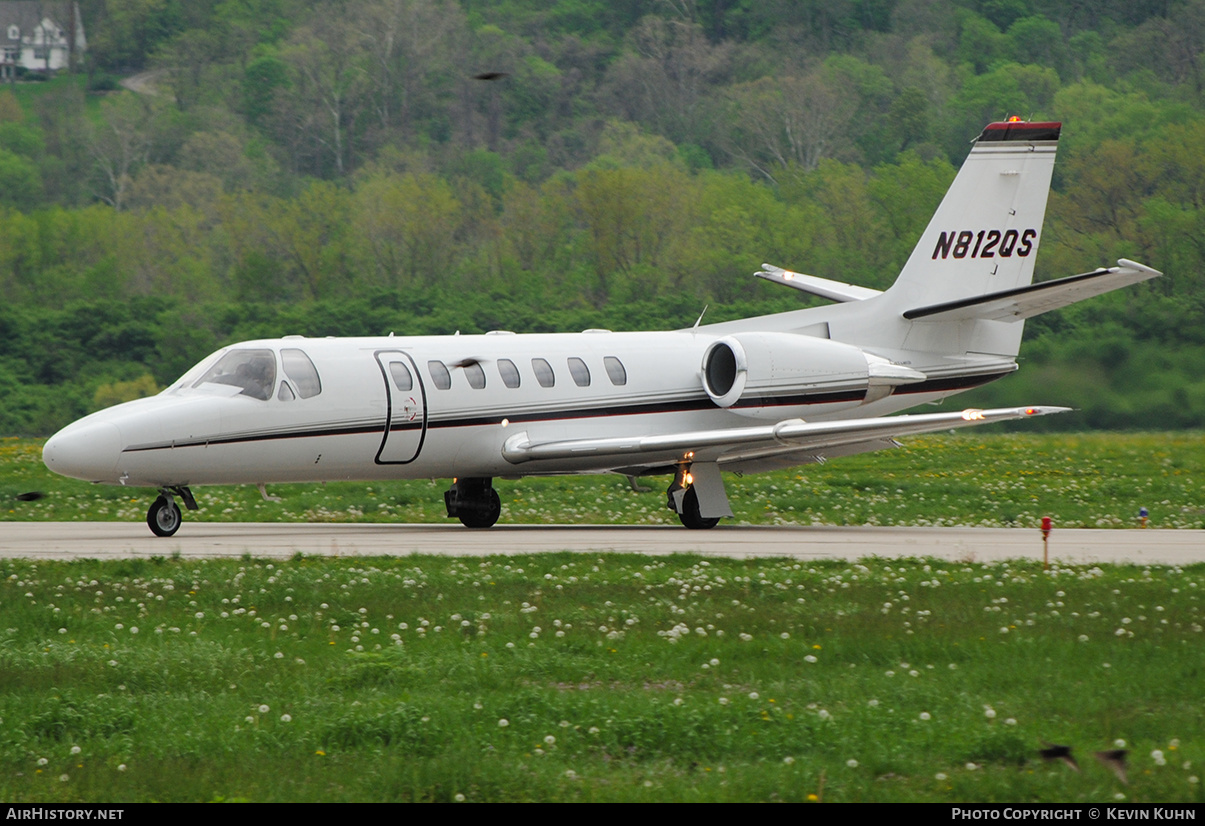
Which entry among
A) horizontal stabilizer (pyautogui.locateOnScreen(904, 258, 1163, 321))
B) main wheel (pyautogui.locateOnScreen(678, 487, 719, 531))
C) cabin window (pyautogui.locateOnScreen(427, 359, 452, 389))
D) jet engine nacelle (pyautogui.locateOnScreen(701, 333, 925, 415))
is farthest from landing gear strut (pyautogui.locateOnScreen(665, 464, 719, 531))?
horizontal stabilizer (pyautogui.locateOnScreen(904, 258, 1163, 321))

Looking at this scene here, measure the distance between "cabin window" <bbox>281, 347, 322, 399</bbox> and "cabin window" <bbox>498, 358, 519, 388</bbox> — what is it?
2.72 metres

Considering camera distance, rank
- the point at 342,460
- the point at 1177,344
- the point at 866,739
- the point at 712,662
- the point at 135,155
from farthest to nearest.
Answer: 1. the point at 135,155
2. the point at 1177,344
3. the point at 342,460
4. the point at 712,662
5. the point at 866,739

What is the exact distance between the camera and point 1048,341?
4088 centimetres

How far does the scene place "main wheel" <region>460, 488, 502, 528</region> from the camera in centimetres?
2289

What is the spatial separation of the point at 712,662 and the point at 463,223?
6489cm

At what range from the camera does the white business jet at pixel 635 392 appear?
19781 mm

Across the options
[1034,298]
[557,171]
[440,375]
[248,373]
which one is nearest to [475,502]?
[440,375]

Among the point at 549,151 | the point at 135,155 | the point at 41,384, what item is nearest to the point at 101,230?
the point at 41,384

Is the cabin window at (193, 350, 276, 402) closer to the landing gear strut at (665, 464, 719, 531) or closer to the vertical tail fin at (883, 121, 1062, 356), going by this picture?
the landing gear strut at (665, 464, 719, 531)

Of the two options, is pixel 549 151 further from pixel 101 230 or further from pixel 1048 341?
pixel 1048 341

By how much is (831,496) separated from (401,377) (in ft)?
30.0

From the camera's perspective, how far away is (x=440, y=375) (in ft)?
70.5

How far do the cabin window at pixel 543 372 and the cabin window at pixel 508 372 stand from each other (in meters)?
0.31

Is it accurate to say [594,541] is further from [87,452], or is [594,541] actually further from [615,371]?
[87,452]
